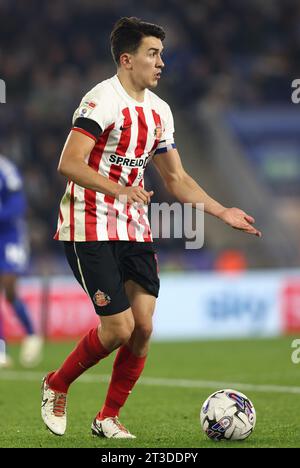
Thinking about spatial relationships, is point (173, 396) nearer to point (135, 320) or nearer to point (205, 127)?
point (135, 320)

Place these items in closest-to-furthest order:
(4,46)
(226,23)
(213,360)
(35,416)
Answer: (35,416) < (213,360) < (4,46) < (226,23)

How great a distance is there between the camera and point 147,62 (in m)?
5.73

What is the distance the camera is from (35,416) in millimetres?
6941

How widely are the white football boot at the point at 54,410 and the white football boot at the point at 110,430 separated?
7.5 inches

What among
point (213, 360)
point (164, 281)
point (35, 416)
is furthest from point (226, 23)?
point (35, 416)

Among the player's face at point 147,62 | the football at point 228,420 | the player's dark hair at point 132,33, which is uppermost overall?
the player's dark hair at point 132,33

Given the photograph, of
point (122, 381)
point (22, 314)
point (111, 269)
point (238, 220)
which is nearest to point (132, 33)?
point (238, 220)

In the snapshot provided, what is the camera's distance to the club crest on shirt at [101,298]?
5.54 metres

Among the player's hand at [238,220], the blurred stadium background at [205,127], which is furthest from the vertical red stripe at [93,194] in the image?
the blurred stadium background at [205,127]

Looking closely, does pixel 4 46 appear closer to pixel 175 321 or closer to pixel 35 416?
pixel 175 321

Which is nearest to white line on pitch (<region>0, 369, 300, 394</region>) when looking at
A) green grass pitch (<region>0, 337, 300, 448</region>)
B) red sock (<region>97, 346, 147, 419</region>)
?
green grass pitch (<region>0, 337, 300, 448</region>)

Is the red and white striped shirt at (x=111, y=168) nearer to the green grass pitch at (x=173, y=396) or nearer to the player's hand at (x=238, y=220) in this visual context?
the player's hand at (x=238, y=220)

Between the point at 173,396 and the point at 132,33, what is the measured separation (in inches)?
129
